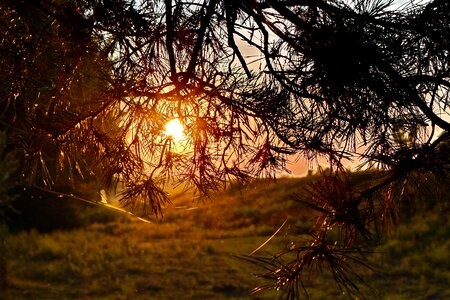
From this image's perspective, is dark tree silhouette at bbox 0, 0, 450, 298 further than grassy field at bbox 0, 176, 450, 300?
No

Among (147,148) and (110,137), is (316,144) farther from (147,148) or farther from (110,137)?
(110,137)

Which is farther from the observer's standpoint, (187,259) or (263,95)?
(187,259)

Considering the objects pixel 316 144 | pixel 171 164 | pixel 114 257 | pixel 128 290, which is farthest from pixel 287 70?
pixel 114 257

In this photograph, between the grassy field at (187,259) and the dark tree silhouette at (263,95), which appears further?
the grassy field at (187,259)

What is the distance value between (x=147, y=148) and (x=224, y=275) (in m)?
7.68

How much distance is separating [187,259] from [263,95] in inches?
361

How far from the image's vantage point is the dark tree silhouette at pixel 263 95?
252cm

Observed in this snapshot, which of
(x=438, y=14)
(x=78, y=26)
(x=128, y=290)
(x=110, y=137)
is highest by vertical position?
(x=78, y=26)

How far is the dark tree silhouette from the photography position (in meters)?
2.52

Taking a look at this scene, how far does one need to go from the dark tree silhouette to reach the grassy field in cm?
437

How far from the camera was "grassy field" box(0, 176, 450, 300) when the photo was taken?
9648 millimetres

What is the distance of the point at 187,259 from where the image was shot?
11.7m

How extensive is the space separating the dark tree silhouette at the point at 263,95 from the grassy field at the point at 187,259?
4372mm

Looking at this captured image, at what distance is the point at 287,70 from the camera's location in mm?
2758
